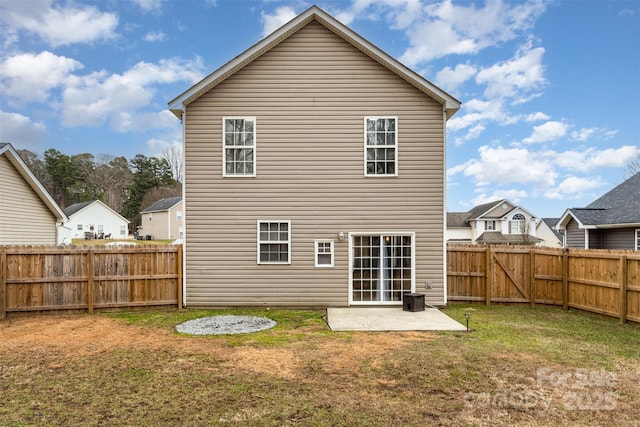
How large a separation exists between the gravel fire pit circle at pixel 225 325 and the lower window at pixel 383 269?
2.87 meters

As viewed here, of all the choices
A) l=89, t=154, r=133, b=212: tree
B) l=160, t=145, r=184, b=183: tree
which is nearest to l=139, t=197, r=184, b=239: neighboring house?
l=89, t=154, r=133, b=212: tree

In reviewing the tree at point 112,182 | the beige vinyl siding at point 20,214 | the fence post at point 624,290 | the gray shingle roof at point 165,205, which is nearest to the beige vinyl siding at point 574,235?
the fence post at point 624,290

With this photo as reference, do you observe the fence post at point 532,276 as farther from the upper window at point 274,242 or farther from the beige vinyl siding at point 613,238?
the beige vinyl siding at point 613,238

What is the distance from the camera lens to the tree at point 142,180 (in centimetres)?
5344

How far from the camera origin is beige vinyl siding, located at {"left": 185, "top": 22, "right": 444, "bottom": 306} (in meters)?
9.96

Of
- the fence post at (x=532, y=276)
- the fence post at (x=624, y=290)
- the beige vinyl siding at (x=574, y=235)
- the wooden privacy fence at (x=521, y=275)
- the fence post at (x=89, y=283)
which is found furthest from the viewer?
the beige vinyl siding at (x=574, y=235)

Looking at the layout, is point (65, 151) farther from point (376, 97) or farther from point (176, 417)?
point (176, 417)

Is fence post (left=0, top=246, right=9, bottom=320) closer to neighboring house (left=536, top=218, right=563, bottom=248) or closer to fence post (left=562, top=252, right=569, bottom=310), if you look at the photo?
fence post (left=562, top=252, right=569, bottom=310)

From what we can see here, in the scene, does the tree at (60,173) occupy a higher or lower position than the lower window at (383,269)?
higher

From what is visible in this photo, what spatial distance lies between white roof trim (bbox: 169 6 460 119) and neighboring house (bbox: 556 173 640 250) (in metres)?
11.4

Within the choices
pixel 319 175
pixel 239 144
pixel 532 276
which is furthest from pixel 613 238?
pixel 239 144

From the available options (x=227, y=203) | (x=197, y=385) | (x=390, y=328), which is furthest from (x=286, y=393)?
(x=227, y=203)

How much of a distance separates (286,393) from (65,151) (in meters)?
63.2

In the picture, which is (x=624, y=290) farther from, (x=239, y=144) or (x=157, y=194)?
(x=157, y=194)
